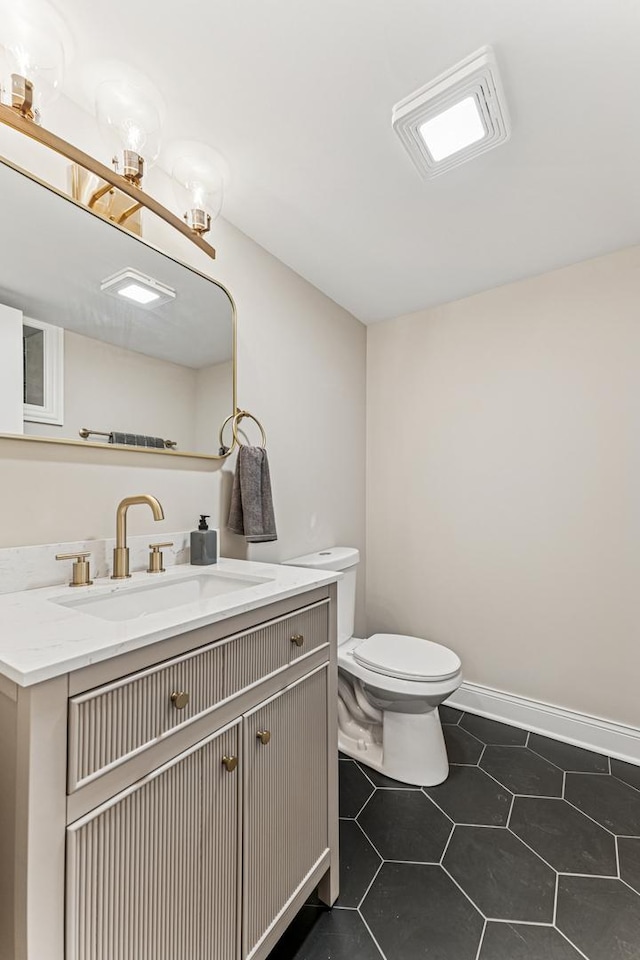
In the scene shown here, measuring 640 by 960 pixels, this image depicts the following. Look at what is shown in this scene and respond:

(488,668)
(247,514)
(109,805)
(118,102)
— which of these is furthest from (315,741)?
(118,102)

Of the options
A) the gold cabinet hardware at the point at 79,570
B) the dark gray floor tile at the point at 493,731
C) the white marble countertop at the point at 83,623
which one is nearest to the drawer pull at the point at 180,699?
the white marble countertop at the point at 83,623

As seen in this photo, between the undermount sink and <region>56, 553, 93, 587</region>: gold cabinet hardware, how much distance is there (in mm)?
71

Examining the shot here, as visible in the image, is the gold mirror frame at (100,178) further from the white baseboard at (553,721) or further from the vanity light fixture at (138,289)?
the white baseboard at (553,721)

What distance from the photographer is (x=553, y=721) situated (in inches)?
79.7

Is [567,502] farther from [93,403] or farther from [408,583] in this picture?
[93,403]

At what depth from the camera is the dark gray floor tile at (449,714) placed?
2175 millimetres

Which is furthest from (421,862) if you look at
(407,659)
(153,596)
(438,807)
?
(153,596)

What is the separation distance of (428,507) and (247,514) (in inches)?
48.6

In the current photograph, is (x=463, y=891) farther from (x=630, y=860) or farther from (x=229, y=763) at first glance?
(x=229, y=763)

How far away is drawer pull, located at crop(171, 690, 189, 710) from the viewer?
77 cm

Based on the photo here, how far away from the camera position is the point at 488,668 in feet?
7.32

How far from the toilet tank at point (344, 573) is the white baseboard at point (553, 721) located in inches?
30.4

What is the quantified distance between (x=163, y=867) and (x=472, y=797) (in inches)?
51.3

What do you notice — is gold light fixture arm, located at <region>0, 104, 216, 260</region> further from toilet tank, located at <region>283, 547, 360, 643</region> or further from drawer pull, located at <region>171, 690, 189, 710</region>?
toilet tank, located at <region>283, 547, 360, 643</region>
